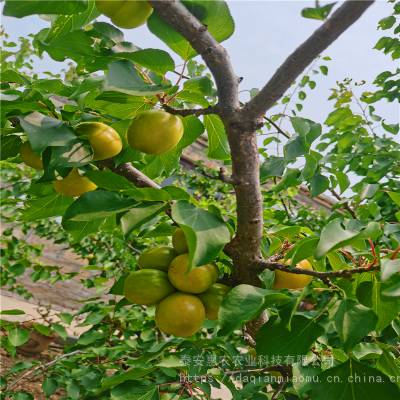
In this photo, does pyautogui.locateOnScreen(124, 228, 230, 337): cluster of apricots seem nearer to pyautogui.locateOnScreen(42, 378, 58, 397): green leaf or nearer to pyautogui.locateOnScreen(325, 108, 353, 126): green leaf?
pyautogui.locateOnScreen(42, 378, 58, 397): green leaf

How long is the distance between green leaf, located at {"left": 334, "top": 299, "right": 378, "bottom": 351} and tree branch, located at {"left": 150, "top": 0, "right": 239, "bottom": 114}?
32 centimetres

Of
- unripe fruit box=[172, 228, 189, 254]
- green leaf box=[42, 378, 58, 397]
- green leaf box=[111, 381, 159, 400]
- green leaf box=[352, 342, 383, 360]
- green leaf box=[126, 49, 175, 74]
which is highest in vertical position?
green leaf box=[126, 49, 175, 74]

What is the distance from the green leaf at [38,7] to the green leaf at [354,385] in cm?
65

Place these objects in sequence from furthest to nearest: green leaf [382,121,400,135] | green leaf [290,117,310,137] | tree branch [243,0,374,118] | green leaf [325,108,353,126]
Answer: green leaf [325,108,353,126] < green leaf [382,121,400,135] < green leaf [290,117,310,137] < tree branch [243,0,374,118]

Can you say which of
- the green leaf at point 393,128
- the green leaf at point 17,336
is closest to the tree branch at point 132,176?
the green leaf at point 17,336

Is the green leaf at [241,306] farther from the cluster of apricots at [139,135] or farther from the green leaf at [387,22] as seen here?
the green leaf at [387,22]

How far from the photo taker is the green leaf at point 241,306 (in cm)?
56

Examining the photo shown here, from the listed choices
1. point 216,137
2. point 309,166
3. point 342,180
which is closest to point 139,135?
point 216,137

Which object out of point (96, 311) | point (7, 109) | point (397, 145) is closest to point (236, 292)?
point (7, 109)

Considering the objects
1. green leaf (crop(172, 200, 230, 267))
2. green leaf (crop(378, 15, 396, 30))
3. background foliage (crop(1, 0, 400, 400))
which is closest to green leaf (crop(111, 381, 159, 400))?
background foliage (crop(1, 0, 400, 400))

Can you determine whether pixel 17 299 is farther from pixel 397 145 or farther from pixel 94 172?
pixel 94 172

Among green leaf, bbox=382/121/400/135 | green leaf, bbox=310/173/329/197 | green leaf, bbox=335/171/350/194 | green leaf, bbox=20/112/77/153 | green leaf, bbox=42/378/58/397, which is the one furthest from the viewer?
green leaf, bbox=382/121/400/135

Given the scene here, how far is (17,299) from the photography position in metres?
4.52

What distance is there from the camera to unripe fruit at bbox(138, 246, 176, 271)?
2.32 feet
